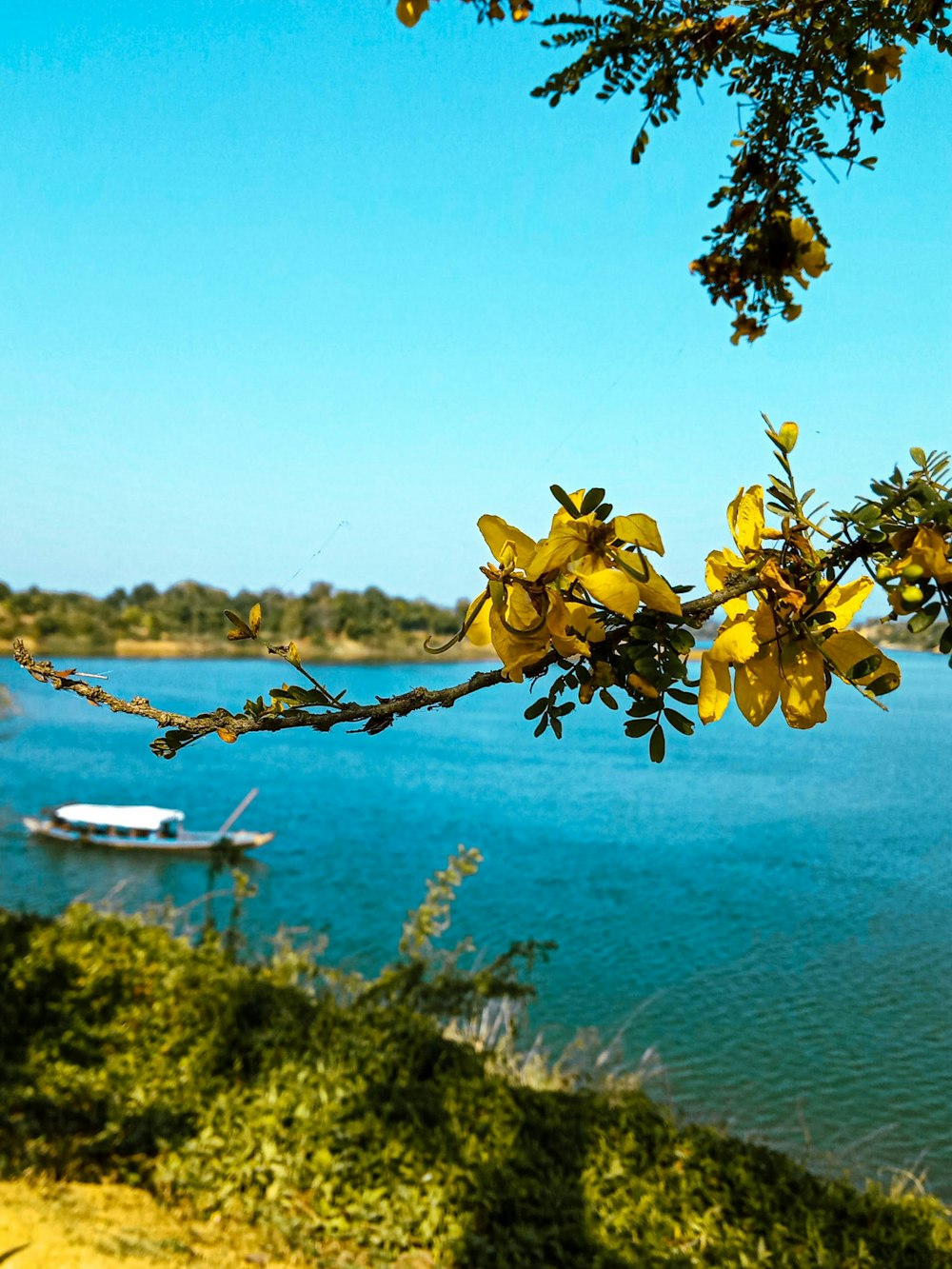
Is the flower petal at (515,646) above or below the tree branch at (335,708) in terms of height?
above

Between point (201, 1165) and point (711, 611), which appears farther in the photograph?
point (201, 1165)

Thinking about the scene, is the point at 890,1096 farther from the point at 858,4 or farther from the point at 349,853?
the point at 349,853

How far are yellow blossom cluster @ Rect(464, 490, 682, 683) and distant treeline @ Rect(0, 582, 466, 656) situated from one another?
4544 mm

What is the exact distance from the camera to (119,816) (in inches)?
504

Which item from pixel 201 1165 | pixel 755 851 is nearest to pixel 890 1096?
pixel 201 1165

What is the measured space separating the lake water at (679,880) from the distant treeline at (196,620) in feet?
6.85

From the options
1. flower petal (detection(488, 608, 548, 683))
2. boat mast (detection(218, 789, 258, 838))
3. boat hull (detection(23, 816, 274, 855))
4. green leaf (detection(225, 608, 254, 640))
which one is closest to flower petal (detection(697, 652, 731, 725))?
flower petal (detection(488, 608, 548, 683))

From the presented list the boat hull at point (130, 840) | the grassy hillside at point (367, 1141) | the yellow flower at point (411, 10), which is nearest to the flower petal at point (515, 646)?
the yellow flower at point (411, 10)

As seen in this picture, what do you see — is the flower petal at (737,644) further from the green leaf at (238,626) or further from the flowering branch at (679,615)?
the green leaf at (238,626)

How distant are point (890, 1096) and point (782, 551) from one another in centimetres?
497

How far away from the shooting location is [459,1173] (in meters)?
2.94

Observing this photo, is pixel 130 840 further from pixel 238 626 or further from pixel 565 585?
pixel 565 585

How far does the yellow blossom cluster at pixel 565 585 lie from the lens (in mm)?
577

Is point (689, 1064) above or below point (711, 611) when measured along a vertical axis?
below
